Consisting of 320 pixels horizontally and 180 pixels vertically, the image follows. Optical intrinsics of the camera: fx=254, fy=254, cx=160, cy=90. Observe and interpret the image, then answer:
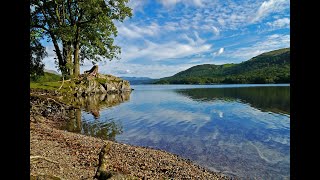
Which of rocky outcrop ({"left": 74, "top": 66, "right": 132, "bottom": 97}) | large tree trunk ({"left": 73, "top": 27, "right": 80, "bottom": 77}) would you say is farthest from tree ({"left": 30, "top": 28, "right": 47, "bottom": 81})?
rocky outcrop ({"left": 74, "top": 66, "right": 132, "bottom": 97})

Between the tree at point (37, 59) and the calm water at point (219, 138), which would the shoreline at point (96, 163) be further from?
the tree at point (37, 59)

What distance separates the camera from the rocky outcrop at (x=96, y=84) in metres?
79.5

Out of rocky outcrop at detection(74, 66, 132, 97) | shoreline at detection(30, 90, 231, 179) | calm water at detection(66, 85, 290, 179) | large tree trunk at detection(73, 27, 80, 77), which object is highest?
large tree trunk at detection(73, 27, 80, 77)

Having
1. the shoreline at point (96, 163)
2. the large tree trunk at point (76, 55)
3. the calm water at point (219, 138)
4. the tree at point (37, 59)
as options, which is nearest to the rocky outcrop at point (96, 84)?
the large tree trunk at point (76, 55)

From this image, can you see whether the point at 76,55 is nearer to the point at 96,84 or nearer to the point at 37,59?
the point at 37,59

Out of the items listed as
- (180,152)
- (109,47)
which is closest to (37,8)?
(109,47)

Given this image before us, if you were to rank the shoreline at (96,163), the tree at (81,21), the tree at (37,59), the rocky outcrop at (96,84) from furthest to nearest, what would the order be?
the rocky outcrop at (96,84) < the tree at (81,21) < the tree at (37,59) < the shoreline at (96,163)

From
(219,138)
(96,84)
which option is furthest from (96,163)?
(96,84)

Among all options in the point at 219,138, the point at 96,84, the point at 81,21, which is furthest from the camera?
the point at 96,84

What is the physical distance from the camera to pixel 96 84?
97.8 metres

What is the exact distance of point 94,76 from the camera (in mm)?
101000

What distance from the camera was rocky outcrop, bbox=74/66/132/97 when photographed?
79.5m

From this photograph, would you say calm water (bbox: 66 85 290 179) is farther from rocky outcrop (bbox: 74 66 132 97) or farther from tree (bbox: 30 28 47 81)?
rocky outcrop (bbox: 74 66 132 97)
